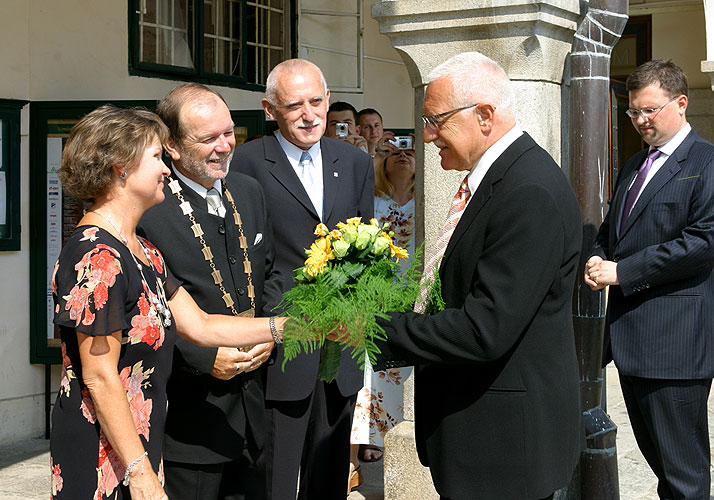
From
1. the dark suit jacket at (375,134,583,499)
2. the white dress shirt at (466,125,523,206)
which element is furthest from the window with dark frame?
the dark suit jacket at (375,134,583,499)

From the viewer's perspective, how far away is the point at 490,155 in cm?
302

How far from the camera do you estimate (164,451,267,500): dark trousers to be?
11.7 ft

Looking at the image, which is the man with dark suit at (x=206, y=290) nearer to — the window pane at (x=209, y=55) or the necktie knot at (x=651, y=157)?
the necktie knot at (x=651, y=157)

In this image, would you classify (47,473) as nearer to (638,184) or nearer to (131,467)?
(131,467)

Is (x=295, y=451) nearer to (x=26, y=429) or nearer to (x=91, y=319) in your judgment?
(x=91, y=319)

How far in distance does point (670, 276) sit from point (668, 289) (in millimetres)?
122

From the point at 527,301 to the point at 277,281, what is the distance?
1554mm

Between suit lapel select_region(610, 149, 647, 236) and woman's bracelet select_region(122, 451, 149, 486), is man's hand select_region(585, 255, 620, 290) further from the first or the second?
woman's bracelet select_region(122, 451, 149, 486)

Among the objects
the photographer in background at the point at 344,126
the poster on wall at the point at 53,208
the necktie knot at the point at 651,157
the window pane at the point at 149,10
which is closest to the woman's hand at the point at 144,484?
the necktie knot at the point at 651,157

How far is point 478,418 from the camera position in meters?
2.95

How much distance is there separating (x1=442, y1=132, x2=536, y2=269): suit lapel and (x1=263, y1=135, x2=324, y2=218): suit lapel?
141 cm

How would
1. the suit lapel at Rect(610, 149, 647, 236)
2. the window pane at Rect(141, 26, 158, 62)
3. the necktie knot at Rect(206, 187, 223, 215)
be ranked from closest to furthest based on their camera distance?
the necktie knot at Rect(206, 187, 223, 215)
the suit lapel at Rect(610, 149, 647, 236)
the window pane at Rect(141, 26, 158, 62)

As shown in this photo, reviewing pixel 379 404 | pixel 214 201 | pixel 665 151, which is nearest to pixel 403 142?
pixel 379 404

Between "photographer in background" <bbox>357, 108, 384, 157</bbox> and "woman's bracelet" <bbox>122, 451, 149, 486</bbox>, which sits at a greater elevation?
"photographer in background" <bbox>357, 108, 384, 157</bbox>
